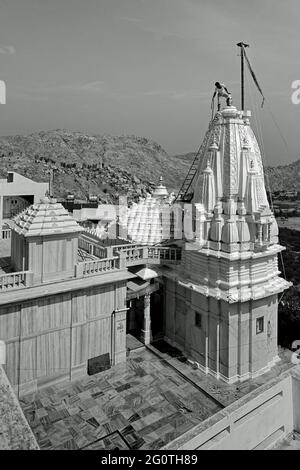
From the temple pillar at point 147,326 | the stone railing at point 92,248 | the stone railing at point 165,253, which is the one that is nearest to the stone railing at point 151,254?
the stone railing at point 165,253

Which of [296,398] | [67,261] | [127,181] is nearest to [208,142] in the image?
[67,261]

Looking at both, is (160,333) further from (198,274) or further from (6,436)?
(6,436)

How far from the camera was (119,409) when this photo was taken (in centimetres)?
1341

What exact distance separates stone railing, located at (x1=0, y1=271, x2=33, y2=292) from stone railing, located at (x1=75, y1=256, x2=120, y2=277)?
1.96 metres

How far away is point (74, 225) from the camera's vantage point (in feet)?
50.1

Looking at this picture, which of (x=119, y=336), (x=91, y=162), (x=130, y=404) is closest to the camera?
(x=130, y=404)

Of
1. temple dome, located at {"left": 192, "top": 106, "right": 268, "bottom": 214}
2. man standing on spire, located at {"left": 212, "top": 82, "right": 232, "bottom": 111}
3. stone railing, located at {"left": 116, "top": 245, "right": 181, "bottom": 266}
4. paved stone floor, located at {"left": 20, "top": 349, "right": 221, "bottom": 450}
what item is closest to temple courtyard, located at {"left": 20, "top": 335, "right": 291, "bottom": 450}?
paved stone floor, located at {"left": 20, "top": 349, "right": 221, "bottom": 450}

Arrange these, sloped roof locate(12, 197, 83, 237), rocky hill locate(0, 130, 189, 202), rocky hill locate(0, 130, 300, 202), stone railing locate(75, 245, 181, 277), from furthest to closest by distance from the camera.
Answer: rocky hill locate(0, 130, 300, 202)
rocky hill locate(0, 130, 189, 202)
stone railing locate(75, 245, 181, 277)
sloped roof locate(12, 197, 83, 237)

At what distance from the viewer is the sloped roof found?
14281 mm

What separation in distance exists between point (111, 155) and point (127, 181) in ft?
132

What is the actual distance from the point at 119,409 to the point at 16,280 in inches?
237

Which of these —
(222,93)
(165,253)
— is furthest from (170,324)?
(222,93)

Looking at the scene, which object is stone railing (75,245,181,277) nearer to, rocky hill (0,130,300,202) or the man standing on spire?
the man standing on spire

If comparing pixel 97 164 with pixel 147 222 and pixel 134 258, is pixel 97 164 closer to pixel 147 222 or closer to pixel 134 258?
pixel 147 222
